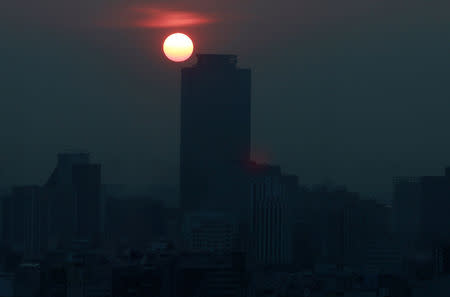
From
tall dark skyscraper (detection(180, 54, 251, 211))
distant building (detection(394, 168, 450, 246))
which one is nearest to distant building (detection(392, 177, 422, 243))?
distant building (detection(394, 168, 450, 246))

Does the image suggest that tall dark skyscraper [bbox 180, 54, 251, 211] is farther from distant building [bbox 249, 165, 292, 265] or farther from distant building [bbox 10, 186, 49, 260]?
distant building [bbox 10, 186, 49, 260]

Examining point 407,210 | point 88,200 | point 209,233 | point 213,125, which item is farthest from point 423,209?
point 213,125

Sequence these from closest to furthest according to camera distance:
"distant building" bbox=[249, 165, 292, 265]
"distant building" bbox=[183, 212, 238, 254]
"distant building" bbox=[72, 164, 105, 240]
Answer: "distant building" bbox=[183, 212, 238, 254] → "distant building" bbox=[72, 164, 105, 240] → "distant building" bbox=[249, 165, 292, 265]

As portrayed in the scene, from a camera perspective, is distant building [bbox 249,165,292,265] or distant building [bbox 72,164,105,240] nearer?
distant building [bbox 72,164,105,240]

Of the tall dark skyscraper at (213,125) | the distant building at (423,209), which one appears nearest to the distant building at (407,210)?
the distant building at (423,209)

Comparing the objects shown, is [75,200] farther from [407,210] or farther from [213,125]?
[213,125]

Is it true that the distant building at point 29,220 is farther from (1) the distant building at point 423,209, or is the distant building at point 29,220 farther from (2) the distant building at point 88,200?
(1) the distant building at point 423,209
